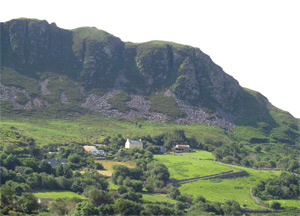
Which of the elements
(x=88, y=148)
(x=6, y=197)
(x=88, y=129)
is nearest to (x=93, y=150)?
(x=88, y=148)

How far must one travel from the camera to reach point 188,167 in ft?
347

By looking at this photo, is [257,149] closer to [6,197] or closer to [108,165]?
[108,165]

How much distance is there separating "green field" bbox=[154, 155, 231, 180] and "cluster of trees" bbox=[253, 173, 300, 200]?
44.1 feet

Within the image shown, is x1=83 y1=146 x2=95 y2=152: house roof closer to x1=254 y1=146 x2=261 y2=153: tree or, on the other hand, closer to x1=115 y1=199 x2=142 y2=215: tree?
x1=115 y1=199 x2=142 y2=215: tree

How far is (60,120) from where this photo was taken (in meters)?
172

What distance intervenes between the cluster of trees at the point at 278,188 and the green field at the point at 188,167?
1344 centimetres

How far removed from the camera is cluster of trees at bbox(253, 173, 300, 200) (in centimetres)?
9079

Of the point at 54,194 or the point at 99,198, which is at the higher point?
the point at 99,198

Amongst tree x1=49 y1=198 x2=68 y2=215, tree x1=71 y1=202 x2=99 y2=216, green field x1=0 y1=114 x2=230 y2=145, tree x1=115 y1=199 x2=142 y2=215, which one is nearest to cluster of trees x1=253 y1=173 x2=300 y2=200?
tree x1=115 y1=199 x2=142 y2=215

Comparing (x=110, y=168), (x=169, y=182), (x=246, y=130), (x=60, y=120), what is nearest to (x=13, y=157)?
(x=110, y=168)

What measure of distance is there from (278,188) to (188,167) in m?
25.2

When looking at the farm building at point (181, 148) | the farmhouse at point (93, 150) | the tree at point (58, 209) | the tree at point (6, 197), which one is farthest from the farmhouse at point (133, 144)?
the tree at point (6, 197)

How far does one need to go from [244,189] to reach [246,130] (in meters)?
104

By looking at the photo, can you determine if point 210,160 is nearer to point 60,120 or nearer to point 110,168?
point 110,168
